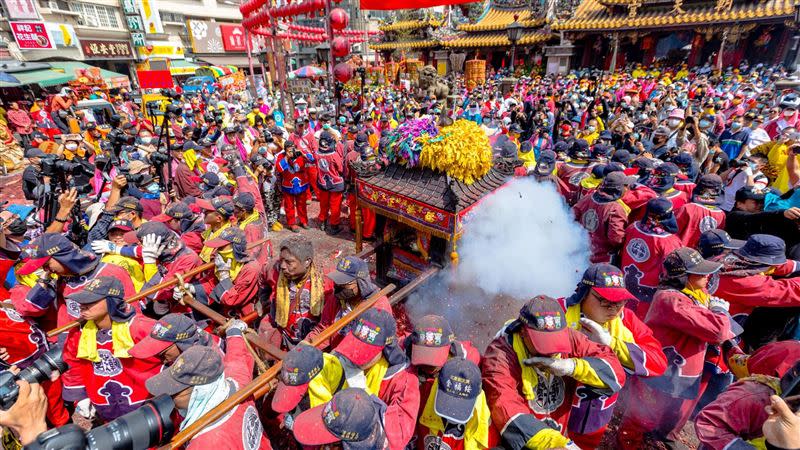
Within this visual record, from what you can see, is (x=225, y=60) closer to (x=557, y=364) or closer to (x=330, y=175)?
(x=330, y=175)

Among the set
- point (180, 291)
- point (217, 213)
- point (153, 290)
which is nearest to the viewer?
point (153, 290)

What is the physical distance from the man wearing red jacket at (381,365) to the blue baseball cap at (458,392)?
0.30 meters

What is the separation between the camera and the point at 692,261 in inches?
119

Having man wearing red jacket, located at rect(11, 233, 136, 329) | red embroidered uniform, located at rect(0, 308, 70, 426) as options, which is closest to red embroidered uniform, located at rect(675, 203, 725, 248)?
man wearing red jacket, located at rect(11, 233, 136, 329)

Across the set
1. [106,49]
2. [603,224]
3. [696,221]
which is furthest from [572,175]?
[106,49]

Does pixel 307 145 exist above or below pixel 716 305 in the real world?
above

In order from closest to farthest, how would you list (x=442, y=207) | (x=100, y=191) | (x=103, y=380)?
(x=103, y=380), (x=442, y=207), (x=100, y=191)

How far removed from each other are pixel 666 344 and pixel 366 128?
8.70 m

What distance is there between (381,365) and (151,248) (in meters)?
2.96

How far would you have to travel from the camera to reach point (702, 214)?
4.55m

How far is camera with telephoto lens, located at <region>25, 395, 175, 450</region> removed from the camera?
1.58 meters

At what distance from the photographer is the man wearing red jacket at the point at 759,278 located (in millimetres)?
3240

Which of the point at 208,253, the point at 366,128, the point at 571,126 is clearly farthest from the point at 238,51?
the point at 208,253

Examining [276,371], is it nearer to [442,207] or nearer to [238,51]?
[442,207]
